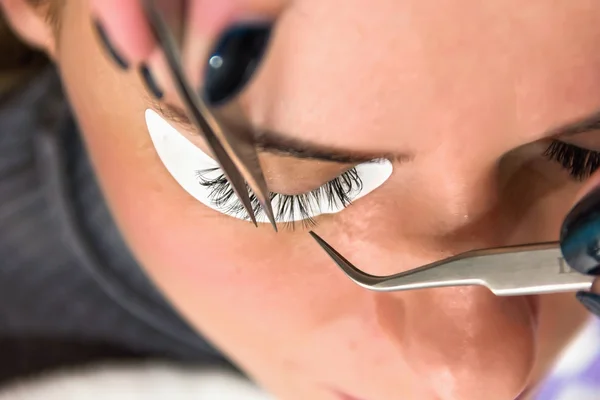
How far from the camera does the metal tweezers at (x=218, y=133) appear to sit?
0.27 m

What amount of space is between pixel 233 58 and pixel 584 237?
0.19 meters

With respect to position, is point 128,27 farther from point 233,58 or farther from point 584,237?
point 584,237

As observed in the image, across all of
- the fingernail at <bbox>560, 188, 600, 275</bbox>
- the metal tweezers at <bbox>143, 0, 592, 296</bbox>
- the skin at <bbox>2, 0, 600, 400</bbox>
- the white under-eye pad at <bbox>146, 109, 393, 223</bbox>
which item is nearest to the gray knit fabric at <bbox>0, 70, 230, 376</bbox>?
the skin at <bbox>2, 0, 600, 400</bbox>

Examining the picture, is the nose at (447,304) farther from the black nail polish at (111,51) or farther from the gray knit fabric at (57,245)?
the gray knit fabric at (57,245)

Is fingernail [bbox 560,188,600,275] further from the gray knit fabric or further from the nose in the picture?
the gray knit fabric

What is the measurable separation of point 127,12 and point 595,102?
247 mm

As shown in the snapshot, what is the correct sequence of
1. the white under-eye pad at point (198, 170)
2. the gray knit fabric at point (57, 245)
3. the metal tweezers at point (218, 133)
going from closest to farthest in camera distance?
the metal tweezers at point (218, 133), the white under-eye pad at point (198, 170), the gray knit fabric at point (57, 245)

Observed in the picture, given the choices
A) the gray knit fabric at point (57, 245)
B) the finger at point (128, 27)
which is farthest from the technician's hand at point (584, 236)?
the gray knit fabric at point (57, 245)

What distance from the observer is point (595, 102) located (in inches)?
13.8

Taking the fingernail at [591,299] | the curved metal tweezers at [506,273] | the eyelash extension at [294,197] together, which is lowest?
the fingernail at [591,299]

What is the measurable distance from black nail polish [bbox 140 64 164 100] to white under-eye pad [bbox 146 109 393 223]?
3 cm

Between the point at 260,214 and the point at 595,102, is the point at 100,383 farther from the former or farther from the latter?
the point at 595,102

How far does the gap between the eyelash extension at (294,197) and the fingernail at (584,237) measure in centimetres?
12

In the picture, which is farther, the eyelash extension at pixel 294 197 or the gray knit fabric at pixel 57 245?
the gray knit fabric at pixel 57 245
